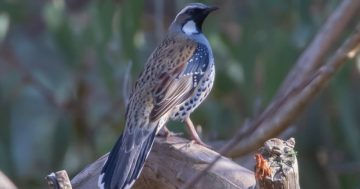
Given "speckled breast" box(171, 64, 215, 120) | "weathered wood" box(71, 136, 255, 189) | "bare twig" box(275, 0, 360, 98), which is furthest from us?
"bare twig" box(275, 0, 360, 98)

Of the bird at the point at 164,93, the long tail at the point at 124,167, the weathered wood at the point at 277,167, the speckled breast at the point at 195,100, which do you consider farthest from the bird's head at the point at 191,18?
the weathered wood at the point at 277,167

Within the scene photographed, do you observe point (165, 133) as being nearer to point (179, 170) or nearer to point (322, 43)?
point (179, 170)

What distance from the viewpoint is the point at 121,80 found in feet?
23.2

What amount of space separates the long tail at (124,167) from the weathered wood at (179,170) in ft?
0.13

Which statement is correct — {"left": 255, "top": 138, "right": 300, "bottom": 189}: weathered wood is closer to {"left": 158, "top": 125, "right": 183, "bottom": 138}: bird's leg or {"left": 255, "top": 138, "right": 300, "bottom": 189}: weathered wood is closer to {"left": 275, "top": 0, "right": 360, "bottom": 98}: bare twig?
{"left": 158, "top": 125, "right": 183, "bottom": 138}: bird's leg

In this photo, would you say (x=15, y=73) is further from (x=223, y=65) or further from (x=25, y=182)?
(x=223, y=65)

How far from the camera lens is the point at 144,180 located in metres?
3.91

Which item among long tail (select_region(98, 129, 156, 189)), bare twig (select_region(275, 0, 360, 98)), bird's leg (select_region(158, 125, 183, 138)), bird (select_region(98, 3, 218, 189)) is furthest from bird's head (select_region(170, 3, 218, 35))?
long tail (select_region(98, 129, 156, 189))

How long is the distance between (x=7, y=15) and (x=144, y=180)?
9.67 feet

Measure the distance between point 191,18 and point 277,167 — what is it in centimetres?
227

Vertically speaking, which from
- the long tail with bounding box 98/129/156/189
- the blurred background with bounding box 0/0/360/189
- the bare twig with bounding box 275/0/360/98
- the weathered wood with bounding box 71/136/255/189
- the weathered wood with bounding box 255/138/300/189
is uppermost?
the weathered wood with bounding box 255/138/300/189

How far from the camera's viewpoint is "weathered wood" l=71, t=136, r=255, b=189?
3.43m

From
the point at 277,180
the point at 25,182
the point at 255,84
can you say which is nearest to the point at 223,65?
the point at 255,84

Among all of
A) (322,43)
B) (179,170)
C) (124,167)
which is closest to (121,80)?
(322,43)
